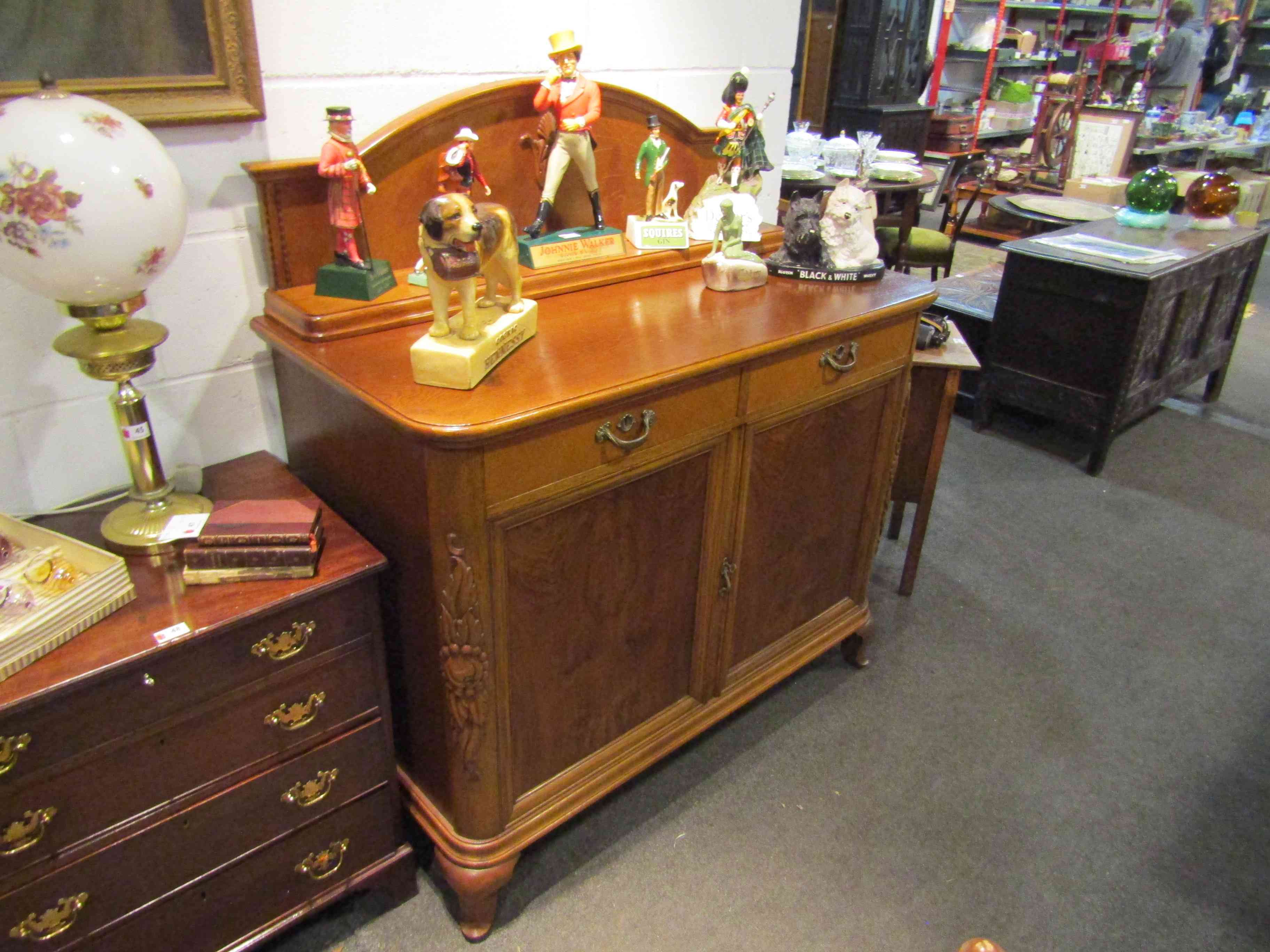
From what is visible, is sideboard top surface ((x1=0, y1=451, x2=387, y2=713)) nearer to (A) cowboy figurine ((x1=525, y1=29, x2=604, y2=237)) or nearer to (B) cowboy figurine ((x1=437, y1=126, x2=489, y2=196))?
(B) cowboy figurine ((x1=437, y1=126, x2=489, y2=196))

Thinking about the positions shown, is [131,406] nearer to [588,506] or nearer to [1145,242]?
[588,506]

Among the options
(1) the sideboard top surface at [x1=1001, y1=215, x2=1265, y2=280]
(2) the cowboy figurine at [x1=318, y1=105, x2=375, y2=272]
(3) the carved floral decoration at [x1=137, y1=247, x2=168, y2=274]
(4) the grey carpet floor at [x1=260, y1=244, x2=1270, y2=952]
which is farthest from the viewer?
(1) the sideboard top surface at [x1=1001, y1=215, x2=1265, y2=280]

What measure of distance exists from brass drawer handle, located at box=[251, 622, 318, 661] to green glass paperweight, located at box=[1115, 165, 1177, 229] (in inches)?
137

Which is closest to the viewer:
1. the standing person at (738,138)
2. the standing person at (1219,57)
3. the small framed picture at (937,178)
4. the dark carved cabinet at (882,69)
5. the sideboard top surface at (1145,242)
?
the standing person at (738,138)

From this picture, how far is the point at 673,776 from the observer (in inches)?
71.6

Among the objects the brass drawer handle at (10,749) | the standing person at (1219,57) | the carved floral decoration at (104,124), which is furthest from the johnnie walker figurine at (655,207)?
the standing person at (1219,57)

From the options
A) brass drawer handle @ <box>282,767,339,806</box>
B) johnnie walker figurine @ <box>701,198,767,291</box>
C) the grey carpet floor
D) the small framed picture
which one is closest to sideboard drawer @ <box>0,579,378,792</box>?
brass drawer handle @ <box>282,767,339,806</box>

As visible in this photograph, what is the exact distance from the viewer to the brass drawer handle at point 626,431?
4.06 ft

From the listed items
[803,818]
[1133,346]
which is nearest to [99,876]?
[803,818]

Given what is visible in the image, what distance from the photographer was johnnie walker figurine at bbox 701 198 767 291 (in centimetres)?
162

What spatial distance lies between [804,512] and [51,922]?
1.34 m

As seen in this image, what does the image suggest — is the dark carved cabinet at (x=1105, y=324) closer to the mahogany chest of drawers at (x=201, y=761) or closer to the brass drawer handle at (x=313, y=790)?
the mahogany chest of drawers at (x=201, y=761)

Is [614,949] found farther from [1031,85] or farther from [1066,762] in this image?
[1031,85]

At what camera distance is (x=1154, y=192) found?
3.39 meters
